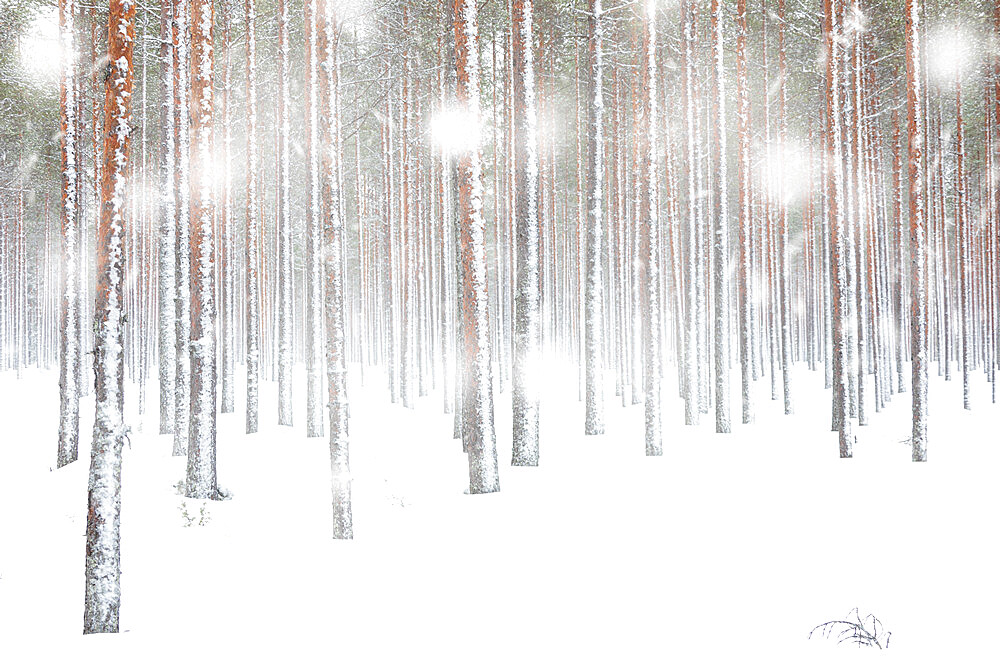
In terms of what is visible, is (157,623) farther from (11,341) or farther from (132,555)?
(11,341)

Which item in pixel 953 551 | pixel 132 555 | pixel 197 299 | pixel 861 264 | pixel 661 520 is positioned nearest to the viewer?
pixel 953 551

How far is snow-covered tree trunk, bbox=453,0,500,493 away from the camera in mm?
9084

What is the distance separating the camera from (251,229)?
1515 cm

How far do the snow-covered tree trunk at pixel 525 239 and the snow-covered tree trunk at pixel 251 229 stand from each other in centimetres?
674

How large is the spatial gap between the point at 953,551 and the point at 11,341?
153 feet

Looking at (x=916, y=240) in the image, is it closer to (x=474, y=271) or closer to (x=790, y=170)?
(x=474, y=271)

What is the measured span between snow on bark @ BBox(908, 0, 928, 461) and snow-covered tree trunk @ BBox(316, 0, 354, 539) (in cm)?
905

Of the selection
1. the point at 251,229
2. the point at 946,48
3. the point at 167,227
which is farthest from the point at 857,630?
the point at 946,48

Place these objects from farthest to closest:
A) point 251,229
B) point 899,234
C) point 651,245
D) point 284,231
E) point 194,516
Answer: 1. point 899,234
2. point 284,231
3. point 251,229
4. point 651,245
5. point 194,516

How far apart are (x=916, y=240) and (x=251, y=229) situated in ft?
43.4

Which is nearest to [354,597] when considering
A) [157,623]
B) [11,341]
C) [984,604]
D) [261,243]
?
[157,623]

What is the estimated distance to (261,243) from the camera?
61.2ft

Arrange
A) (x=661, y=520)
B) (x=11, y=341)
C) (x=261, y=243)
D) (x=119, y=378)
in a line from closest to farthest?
(x=119, y=378) → (x=661, y=520) → (x=261, y=243) → (x=11, y=341)

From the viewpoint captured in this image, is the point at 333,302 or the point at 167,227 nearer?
the point at 333,302
